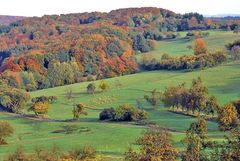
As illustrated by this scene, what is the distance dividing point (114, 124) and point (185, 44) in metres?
107

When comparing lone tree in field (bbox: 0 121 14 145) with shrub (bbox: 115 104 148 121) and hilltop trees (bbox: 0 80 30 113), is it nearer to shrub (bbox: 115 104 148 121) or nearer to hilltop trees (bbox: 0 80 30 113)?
shrub (bbox: 115 104 148 121)

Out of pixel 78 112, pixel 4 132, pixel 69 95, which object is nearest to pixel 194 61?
pixel 69 95

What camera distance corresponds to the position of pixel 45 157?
50.8 meters

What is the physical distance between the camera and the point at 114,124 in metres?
81.6

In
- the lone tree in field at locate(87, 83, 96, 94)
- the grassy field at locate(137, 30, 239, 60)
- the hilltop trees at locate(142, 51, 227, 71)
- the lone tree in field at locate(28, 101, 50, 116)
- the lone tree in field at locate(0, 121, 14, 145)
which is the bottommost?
the lone tree in field at locate(0, 121, 14, 145)

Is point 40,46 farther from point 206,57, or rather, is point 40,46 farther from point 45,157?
point 45,157

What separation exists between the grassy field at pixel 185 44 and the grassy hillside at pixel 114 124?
99.9 feet

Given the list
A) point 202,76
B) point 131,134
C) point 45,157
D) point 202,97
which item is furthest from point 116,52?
point 45,157

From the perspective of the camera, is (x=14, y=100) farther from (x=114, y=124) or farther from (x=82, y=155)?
(x=82, y=155)

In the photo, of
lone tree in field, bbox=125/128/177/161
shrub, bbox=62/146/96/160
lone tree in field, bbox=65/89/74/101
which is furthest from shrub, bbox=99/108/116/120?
lone tree in field, bbox=125/128/177/161

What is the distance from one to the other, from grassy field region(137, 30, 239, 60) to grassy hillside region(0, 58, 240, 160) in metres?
30.5

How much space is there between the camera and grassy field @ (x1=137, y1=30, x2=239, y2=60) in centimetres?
16860

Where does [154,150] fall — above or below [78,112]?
above

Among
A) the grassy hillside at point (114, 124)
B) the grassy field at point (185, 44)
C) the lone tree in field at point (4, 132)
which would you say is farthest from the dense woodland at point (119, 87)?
the grassy field at point (185, 44)
